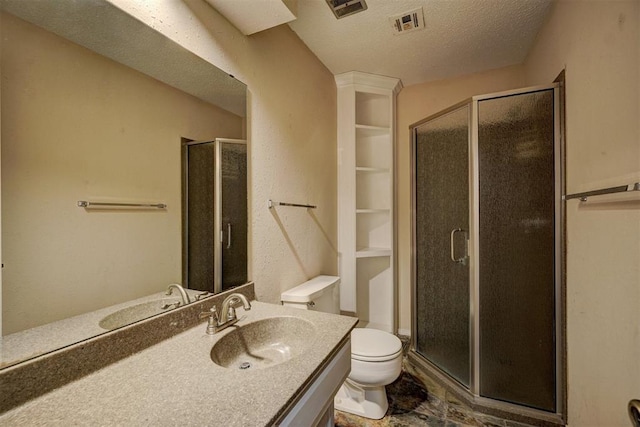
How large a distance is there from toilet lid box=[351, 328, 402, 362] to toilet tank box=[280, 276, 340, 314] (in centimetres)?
26

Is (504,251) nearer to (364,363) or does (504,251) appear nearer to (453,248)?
(453,248)

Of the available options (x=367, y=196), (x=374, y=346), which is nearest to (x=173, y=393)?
(x=374, y=346)

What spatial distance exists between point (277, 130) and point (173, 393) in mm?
1313

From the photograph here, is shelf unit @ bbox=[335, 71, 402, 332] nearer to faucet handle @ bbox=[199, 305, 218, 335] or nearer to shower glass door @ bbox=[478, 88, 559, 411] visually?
shower glass door @ bbox=[478, 88, 559, 411]

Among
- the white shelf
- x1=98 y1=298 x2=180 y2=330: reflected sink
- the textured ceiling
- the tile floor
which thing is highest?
the textured ceiling

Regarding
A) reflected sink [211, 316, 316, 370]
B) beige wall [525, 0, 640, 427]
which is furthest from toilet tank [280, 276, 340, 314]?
beige wall [525, 0, 640, 427]

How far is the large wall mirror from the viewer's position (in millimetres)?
651

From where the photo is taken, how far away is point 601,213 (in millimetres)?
1131

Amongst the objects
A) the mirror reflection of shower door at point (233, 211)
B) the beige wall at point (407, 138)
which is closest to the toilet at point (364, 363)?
the mirror reflection of shower door at point (233, 211)

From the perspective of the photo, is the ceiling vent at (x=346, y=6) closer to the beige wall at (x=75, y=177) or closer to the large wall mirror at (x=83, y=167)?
the large wall mirror at (x=83, y=167)

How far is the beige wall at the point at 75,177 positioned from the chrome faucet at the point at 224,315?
0.21 m

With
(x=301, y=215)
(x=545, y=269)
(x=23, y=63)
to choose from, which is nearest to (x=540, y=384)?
(x=545, y=269)

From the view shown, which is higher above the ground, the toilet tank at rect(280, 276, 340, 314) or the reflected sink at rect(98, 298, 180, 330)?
the reflected sink at rect(98, 298, 180, 330)

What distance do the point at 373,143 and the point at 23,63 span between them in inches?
94.3
